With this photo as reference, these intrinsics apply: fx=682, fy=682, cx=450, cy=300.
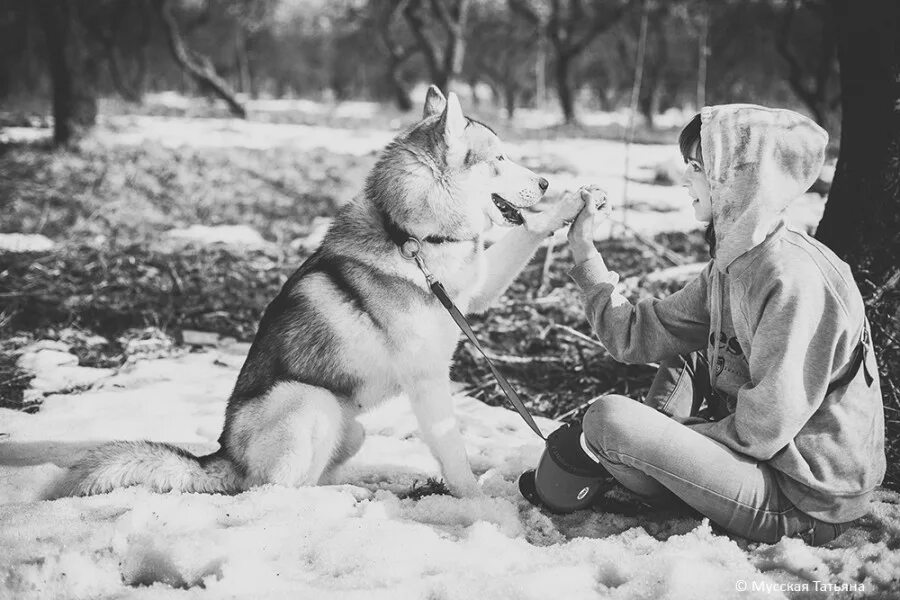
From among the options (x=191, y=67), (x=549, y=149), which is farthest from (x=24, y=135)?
(x=549, y=149)

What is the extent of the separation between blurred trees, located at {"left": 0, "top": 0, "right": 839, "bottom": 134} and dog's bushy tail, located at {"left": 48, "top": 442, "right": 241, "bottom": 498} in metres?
6.32

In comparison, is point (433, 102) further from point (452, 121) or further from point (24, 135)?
point (24, 135)

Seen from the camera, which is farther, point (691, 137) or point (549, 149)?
point (549, 149)

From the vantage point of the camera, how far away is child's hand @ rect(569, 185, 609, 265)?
103 inches

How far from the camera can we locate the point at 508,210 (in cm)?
298

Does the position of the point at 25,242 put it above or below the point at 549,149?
below

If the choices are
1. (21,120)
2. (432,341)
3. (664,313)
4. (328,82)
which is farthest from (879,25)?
(328,82)

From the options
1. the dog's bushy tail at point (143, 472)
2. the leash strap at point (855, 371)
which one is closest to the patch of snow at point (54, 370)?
the dog's bushy tail at point (143, 472)

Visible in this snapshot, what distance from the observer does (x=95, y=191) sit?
305 inches

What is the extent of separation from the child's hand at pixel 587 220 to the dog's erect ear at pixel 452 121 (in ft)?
1.87

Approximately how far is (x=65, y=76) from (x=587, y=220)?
1035 cm

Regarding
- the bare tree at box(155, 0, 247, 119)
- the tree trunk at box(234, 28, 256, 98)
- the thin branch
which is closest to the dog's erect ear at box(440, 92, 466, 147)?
the bare tree at box(155, 0, 247, 119)

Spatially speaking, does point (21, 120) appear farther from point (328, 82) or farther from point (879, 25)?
point (328, 82)

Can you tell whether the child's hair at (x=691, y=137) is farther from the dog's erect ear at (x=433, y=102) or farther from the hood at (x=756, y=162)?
the dog's erect ear at (x=433, y=102)
